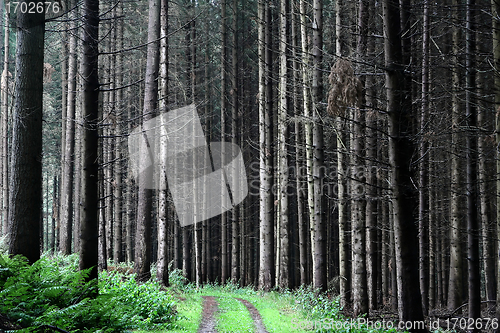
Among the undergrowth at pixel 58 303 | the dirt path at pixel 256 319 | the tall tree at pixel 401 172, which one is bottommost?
the dirt path at pixel 256 319

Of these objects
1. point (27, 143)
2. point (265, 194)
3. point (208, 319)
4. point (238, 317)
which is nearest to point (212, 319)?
point (208, 319)

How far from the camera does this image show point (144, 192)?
13.1 meters

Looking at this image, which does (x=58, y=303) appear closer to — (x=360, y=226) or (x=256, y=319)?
(x=256, y=319)

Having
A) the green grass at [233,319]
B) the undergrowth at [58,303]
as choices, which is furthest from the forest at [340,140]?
the green grass at [233,319]

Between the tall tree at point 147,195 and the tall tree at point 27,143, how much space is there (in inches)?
199

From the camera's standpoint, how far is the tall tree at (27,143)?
24.8 ft

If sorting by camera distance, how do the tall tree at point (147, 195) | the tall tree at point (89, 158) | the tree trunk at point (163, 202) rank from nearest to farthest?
the tall tree at point (89, 158), the tall tree at point (147, 195), the tree trunk at point (163, 202)

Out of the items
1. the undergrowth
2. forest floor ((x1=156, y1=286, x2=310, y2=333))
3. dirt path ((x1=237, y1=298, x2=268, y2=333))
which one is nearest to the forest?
the undergrowth

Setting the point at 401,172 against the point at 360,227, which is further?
A: the point at 360,227

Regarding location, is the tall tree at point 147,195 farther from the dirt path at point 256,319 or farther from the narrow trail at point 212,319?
the dirt path at point 256,319

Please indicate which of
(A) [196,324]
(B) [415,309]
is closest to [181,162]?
(A) [196,324]

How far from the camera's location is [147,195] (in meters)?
13.1

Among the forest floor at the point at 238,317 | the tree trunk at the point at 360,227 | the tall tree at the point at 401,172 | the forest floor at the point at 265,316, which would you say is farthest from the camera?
→ the tree trunk at the point at 360,227

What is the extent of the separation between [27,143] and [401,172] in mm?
6773
